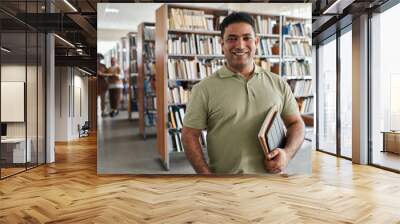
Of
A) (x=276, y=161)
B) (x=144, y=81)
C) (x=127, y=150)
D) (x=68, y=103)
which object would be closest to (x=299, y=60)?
(x=276, y=161)

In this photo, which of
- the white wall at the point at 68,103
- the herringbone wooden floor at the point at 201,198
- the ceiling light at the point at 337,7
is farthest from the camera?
the white wall at the point at 68,103

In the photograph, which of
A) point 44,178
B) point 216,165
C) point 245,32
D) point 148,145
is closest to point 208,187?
point 216,165

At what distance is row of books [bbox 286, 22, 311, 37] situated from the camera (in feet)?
17.4

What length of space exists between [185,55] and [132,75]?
2.45 ft

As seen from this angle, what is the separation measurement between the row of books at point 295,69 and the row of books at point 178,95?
132 centimetres

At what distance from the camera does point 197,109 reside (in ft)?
16.9

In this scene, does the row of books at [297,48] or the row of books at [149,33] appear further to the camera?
the row of books at [297,48]

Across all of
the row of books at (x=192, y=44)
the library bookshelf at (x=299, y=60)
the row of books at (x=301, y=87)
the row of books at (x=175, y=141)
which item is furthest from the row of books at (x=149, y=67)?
the row of books at (x=301, y=87)

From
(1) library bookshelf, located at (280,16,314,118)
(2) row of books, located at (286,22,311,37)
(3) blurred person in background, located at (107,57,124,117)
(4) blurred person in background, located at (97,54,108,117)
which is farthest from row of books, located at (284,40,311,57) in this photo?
(4) blurred person in background, located at (97,54,108,117)

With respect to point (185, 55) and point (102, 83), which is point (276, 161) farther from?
point (102, 83)

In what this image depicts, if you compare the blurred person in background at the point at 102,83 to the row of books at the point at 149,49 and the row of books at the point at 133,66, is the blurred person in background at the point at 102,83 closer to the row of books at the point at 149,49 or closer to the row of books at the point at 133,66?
the row of books at the point at 133,66

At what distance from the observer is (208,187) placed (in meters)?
4.79

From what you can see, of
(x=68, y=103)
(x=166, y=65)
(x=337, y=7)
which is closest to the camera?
(x=166, y=65)

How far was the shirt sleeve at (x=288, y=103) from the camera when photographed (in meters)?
5.15
